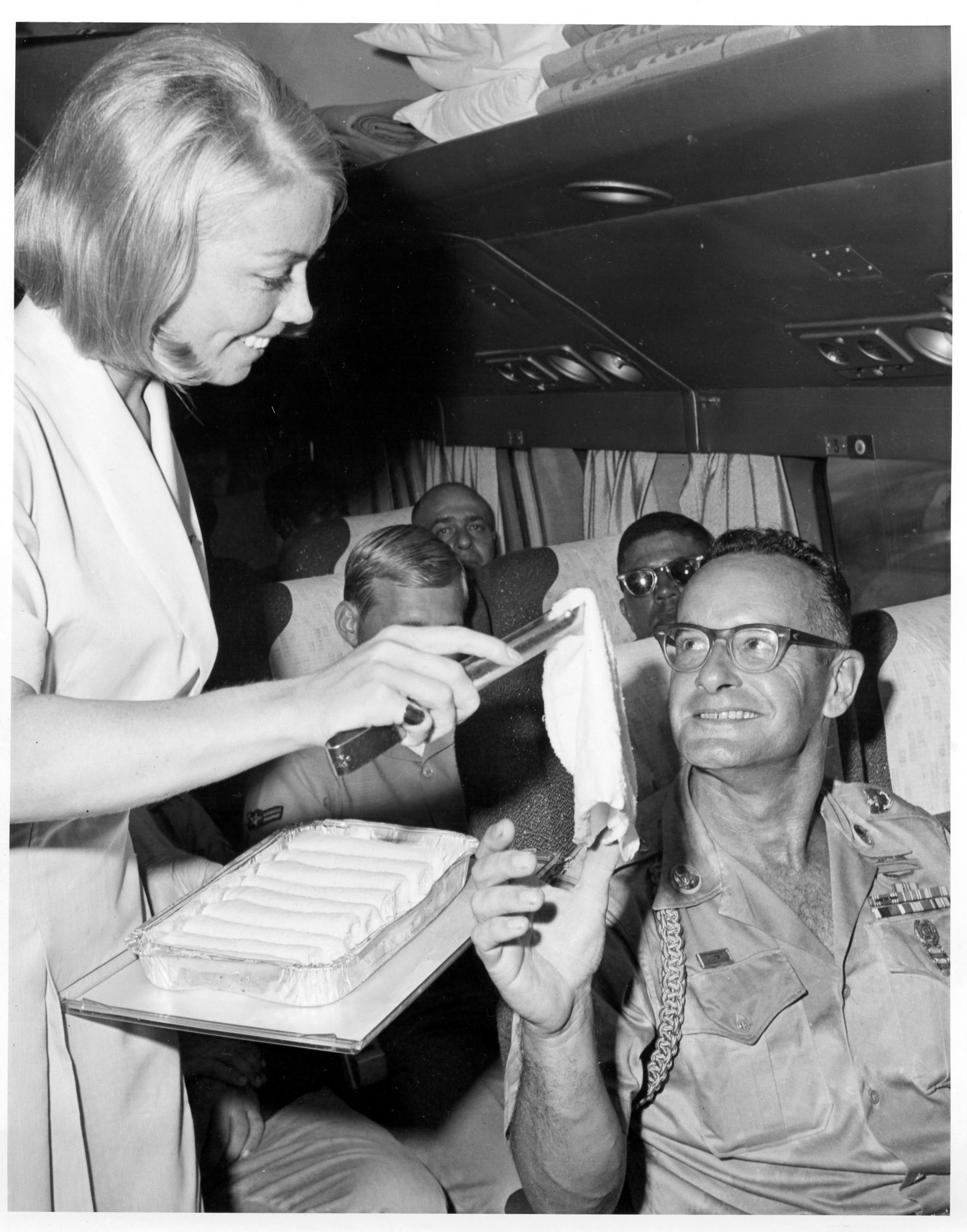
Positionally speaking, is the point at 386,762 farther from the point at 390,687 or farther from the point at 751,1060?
the point at 390,687

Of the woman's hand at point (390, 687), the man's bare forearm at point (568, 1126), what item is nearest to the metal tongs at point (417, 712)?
the woman's hand at point (390, 687)

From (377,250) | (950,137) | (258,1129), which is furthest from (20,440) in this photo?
(377,250)

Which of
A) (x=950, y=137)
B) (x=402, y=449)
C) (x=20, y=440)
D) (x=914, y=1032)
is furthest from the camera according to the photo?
(x=402, y=449)

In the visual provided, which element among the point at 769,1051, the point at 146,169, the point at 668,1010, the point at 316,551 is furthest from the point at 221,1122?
the point at 316,551

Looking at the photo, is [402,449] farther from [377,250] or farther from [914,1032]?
[914,1032]

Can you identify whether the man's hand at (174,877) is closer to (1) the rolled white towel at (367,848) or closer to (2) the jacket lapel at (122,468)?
(1) the rolled white towel at (367,848)

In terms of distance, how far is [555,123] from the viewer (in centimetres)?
222

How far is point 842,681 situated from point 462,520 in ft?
7.41

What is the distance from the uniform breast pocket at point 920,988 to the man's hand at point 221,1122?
0.92 metres

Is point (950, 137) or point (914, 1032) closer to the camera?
point (914, 1032)

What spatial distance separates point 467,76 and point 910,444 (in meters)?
1.38

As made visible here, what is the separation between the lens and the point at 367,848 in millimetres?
1344

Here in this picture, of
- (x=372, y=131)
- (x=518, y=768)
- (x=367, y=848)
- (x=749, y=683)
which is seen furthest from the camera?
(x=372, y=131)

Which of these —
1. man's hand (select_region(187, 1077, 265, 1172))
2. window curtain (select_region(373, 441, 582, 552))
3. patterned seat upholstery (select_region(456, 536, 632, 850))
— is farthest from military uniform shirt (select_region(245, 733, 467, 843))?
window curtain (select_region(373, 441, 582, 552))
